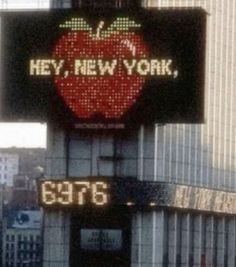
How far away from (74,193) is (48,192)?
3.69 ft

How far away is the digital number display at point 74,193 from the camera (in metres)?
75.7

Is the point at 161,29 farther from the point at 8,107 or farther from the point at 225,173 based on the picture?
Answer: the point at 225,173

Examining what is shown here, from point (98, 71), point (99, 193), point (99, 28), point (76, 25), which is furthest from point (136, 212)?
point (76, 25)

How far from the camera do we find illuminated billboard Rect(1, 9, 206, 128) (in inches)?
2891

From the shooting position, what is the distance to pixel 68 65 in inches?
2948

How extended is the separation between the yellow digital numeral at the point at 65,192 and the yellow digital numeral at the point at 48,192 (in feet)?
0.74

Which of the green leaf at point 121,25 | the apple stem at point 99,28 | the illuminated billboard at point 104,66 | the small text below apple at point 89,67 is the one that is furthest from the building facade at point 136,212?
the apple stem at point 99,28

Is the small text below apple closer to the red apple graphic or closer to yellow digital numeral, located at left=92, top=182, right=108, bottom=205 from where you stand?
the red apple graphic

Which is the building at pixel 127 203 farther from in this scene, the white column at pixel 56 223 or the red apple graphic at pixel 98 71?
the red apple graphic at pixel 98 71

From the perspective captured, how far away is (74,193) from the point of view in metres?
76.0

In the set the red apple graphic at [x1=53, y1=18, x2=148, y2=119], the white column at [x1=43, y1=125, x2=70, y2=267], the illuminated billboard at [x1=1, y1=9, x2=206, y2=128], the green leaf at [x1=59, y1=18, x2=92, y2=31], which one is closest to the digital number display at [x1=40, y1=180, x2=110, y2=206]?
the white column at [x1=43, y1=125, x2=70, y2=267]

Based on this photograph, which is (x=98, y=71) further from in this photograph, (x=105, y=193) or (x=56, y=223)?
(x=56, y=223)

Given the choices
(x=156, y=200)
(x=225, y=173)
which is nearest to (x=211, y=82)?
(x=225, y=173)

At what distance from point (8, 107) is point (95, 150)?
4710mm
